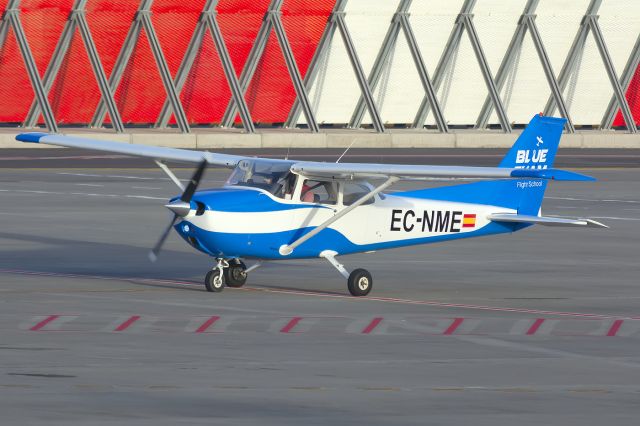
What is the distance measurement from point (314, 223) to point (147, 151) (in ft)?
10.2

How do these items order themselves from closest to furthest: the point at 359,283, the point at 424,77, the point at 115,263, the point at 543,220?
the point at 359,283
the point at 543,220
the point at 115,263
the point at 424,77

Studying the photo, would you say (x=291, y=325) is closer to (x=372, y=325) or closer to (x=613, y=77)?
(x=372, y=325)

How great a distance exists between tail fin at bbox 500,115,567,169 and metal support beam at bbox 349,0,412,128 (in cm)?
3677

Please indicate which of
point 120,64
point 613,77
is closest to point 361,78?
point 120,64

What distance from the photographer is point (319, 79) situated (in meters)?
57.1

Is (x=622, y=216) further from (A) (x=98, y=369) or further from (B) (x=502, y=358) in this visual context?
(A) (x=98, y=369)

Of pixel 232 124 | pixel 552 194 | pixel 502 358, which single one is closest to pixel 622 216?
pixel 552 194

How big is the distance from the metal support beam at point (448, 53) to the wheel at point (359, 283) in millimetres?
39517

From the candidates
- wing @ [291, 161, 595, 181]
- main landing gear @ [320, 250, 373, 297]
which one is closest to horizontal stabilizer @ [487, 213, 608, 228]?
wing @ [291, 161, 595, 181]

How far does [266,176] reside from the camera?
18.5 metres

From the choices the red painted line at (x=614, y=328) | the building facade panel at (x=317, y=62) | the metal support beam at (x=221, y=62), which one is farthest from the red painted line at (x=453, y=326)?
the metal support beam at (x=221, y=62)

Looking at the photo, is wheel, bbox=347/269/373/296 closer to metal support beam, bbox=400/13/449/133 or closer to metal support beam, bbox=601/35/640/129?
metal support beam, bbox=400/13/449/133

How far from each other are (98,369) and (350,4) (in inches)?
1790

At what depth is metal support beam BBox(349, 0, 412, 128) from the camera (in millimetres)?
56797
